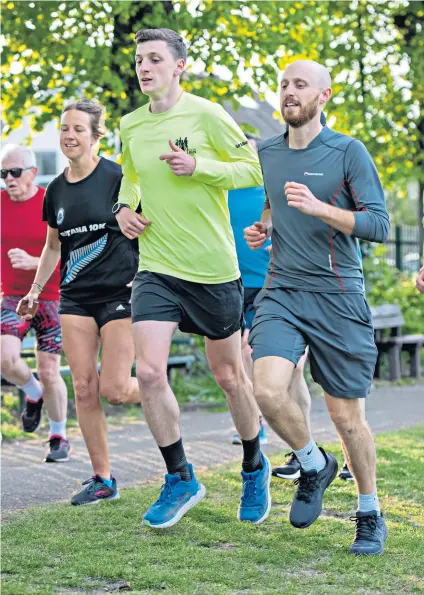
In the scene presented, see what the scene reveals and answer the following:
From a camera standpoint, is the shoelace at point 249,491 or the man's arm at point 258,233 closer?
the man's arm at point 258,233

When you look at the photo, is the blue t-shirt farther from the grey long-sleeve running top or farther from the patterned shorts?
the grey long-sleeve running top

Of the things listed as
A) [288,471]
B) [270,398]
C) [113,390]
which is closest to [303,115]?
[270,398]

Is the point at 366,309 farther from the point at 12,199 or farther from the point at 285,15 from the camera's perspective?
the point at 285,15

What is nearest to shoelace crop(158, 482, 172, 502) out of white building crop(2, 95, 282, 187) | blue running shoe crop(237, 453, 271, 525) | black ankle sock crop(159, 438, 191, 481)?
black ankle sock crop(159, 438, 191, 481)

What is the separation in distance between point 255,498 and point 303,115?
80.7 inches

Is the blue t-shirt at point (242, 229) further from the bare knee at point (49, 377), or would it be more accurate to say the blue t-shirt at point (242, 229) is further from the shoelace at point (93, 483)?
the shoelace at point (93, 483)

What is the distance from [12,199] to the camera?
28.0 feet

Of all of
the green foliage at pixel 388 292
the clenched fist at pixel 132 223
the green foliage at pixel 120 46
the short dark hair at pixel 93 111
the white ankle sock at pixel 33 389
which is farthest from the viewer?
the green foliage at pixel 388 292

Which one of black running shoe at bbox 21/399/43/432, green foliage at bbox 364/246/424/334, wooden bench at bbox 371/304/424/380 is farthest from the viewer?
green foliage at bbox 364/246/424/334

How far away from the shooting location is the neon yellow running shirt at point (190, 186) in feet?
19.0

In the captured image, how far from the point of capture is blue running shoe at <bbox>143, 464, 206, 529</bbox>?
561 centimetres

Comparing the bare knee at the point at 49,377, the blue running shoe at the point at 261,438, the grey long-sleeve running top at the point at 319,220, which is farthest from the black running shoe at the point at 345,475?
the bare knee at the point at 49,377

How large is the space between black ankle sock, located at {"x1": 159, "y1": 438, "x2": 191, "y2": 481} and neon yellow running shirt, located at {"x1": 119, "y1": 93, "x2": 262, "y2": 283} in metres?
0.87

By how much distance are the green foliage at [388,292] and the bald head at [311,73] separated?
1041 cm
